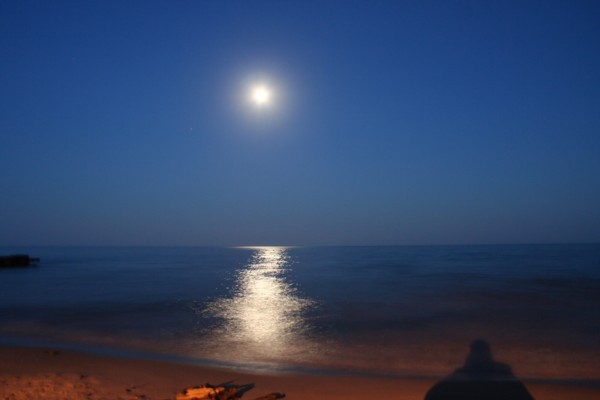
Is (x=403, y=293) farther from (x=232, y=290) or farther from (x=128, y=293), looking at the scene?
(x=128, y=293)

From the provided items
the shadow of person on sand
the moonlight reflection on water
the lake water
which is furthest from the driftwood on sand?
the moonlight reflection on water

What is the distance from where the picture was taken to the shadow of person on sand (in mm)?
6441

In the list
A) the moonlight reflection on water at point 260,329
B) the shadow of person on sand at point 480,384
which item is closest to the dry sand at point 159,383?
the shadow of person on sand at point 480,384

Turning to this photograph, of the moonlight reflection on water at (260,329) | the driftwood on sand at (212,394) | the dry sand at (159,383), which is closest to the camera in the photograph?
the driftwood on sand at (212,394)

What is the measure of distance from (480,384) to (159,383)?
5.93m

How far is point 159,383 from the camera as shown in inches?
265

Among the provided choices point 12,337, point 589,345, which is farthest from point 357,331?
point 12,337

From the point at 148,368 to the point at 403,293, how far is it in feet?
59.3

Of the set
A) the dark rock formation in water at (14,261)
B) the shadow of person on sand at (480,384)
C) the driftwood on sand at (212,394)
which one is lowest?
the dark rock formation in water at (14,261)

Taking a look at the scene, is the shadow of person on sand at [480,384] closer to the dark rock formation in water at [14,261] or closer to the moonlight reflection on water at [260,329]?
the moonlight reflection on water at [260,329]

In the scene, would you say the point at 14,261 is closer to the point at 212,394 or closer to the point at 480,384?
the point at 212,394

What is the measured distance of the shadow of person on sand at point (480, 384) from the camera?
644 centimetres

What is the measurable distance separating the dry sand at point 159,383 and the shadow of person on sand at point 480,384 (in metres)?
0.22

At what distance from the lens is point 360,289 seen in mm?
25297
